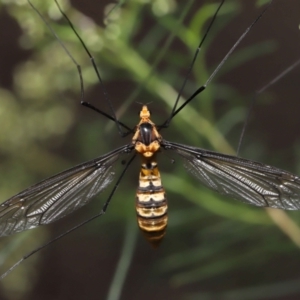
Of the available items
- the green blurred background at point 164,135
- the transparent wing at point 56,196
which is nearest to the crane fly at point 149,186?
the transparent wing at point 56,196

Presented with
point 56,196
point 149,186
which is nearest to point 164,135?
point 149,186

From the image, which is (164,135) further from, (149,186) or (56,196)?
(56,196)

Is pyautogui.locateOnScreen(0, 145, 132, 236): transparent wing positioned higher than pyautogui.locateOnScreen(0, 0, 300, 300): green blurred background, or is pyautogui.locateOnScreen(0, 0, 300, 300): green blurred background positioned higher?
pyautogui.locateOnScreen(0, 0, 300, 300): green blurred background

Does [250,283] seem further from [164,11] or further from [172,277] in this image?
[164,11]

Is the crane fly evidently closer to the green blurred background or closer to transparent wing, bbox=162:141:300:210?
transparent wing, bbox=162:141:300:210

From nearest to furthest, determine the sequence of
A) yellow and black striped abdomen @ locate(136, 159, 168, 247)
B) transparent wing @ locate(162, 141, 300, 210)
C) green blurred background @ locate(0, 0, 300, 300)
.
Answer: transparent wing @ locate(162, 141, 300, 210)
yellow and black striped abdomen @ locate(136, 159, 168, 247)
green blurred background @ locate(0, 0, 300, 300)

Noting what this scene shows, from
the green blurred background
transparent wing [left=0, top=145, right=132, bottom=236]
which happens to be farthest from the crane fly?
the green blurred background

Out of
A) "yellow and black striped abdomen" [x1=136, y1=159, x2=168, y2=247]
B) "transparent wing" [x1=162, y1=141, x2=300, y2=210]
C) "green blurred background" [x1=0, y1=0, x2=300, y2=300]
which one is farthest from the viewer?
"green blurred background" [x1=0, y1=0, x2=300, y2=300]
